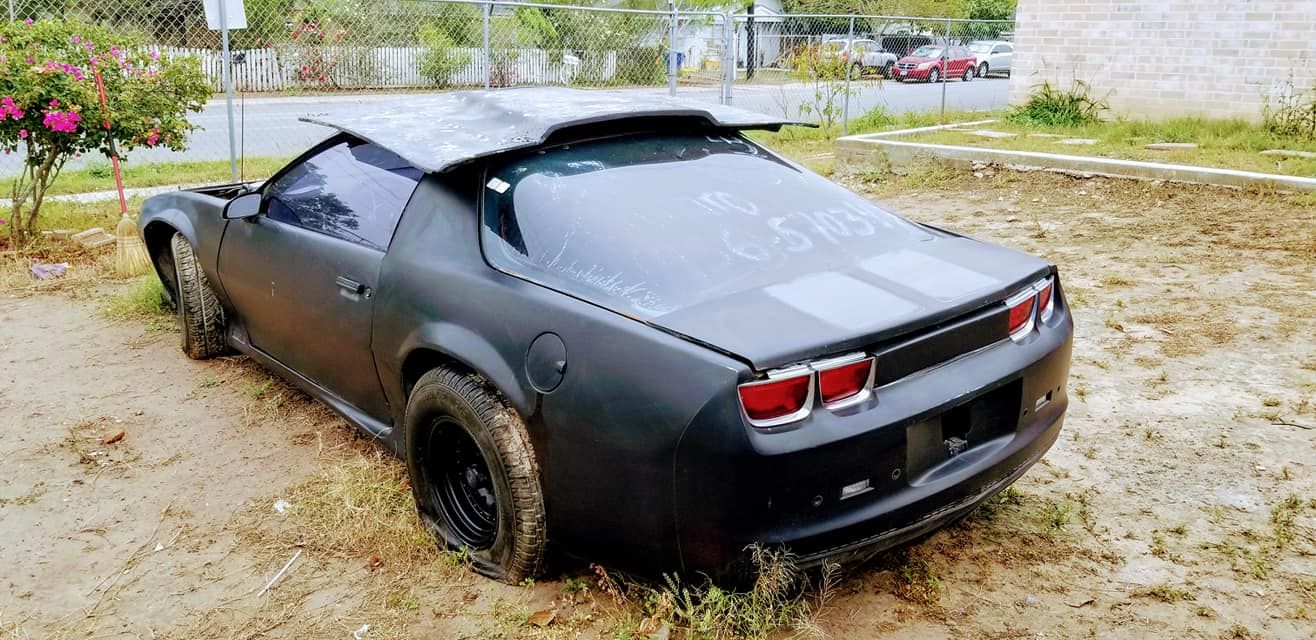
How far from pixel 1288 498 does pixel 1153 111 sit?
36.6 feet

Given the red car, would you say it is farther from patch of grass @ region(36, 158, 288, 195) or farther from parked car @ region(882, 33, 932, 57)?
patch of grass @ region(36, 158, 288, 195)

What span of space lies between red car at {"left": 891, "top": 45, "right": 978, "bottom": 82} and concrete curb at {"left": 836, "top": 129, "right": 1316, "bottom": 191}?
1506 cm

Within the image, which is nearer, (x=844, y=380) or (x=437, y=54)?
(x=844, y=380)

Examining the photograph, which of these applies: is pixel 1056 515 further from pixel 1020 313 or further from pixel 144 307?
pixel 144 307

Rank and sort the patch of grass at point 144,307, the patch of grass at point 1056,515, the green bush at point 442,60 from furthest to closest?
the green bush at point 442,60
the patch of grass at point 144,307
the patch of grass at point 1056,515

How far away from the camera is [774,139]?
14.7 m

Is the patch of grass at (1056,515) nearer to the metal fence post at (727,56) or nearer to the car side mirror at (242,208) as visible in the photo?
the car side mirror at (242,208)

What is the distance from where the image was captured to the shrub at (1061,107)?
539 inches

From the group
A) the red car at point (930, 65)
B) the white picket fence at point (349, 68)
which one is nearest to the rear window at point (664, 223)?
the white picket fence at point (349, 68)

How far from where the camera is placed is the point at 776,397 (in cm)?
240

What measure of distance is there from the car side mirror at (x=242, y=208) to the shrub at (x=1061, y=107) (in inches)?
473

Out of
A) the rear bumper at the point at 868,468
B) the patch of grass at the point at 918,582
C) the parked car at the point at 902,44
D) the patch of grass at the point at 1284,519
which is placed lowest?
the patch of grass at the point at 918,582

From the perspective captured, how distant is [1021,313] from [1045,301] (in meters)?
0.21

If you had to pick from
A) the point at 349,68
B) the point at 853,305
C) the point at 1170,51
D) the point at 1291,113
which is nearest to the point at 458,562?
the point at 853,305
